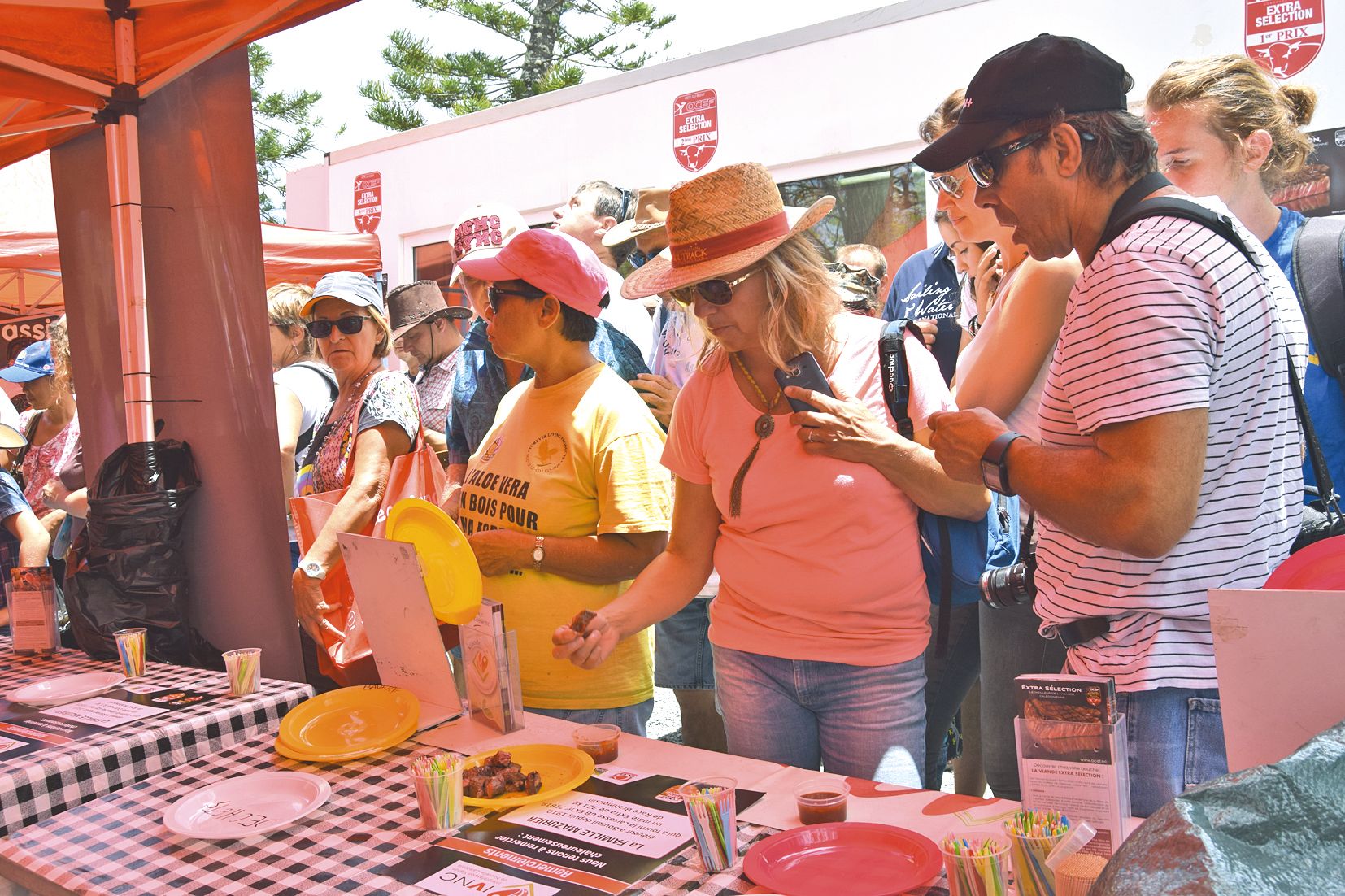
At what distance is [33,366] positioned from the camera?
5.73 metres

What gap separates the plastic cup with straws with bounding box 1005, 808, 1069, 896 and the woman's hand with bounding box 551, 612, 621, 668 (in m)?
0.98

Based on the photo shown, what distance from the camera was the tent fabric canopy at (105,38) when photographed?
261cm

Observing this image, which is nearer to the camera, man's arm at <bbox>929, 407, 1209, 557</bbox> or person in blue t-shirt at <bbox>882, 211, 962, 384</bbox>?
man's arm at <bbox>929, 407, 1209, 557</bbox>

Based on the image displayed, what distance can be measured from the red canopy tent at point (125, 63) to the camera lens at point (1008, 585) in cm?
207

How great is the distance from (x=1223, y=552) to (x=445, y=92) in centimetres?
1785

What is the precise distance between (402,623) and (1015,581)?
1.17 metres

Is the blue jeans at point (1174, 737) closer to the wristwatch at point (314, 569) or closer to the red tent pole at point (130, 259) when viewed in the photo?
the wristwatch at point (314, 569)

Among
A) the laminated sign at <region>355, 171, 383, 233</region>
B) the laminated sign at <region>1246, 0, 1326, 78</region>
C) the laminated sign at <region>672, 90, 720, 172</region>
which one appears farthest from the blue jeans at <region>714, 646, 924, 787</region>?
the laminated sign at <region>355, 171, 383, 233</region>

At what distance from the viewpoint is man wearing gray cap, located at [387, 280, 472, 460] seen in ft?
15.2

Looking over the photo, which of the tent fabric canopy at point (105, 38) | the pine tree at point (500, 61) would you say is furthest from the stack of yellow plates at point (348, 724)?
the pine tree at point (500, 61)

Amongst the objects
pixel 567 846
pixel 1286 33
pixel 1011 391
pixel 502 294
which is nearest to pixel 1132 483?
pixel 1011 391

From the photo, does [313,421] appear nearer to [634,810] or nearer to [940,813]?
[634,810]

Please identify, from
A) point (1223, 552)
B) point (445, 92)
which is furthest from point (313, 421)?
point (445, 92)

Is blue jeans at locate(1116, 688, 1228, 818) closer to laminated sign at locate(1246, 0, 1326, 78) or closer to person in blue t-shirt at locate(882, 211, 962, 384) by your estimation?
person in blue t-shirt at locate(882, 211, 962, 384)
